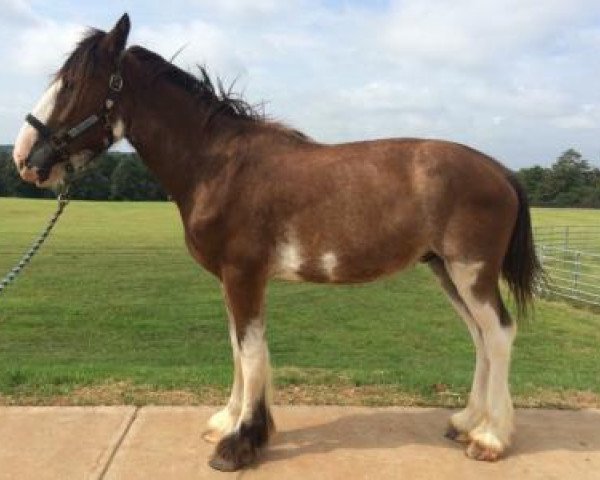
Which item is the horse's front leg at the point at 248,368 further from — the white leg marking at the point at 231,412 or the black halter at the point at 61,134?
the black halter at the point at 61,134

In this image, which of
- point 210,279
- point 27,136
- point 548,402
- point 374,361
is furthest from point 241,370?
point 210,279

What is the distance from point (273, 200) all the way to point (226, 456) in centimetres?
150

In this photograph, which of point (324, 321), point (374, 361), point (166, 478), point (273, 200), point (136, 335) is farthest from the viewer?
point (324, 321)

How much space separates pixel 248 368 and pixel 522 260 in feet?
6.00

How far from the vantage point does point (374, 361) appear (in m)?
10.4

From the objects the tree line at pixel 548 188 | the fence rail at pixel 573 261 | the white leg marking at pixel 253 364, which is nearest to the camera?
the white leg marking at pixel 253 364

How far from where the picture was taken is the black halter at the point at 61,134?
13.0 feet

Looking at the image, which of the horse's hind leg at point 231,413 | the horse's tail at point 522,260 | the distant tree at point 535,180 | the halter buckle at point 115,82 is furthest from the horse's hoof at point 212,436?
the distant tree at point 535,180

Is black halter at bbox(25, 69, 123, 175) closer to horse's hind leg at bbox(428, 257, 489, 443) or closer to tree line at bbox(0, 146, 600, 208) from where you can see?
horse's hind leg at bbox(428, 257, 489, 443)

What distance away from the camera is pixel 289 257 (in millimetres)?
4047

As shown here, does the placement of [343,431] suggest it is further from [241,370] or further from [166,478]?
[166,478]

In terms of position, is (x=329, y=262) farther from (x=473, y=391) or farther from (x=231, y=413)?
(x=473, y=391)

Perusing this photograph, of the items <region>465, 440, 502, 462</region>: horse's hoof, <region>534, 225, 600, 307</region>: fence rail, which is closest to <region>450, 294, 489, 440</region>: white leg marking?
<region>465, 440, 502, 462</region>: horse's hoof

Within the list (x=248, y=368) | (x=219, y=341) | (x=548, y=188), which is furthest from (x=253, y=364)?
(x=548, y=188)
